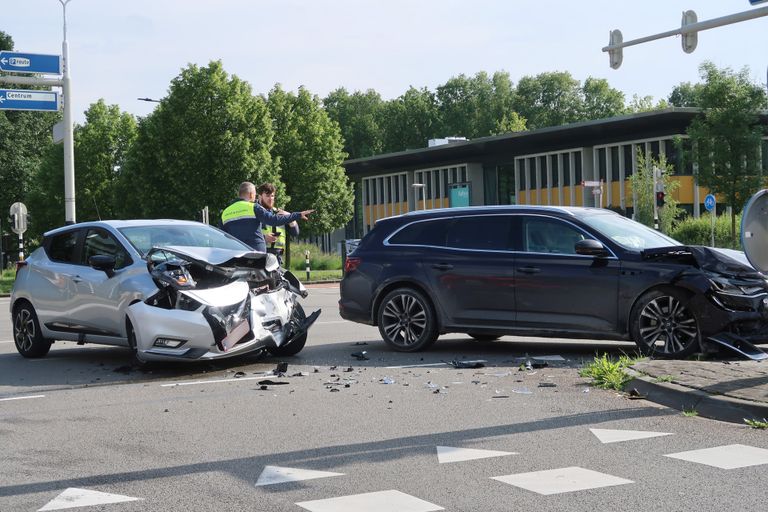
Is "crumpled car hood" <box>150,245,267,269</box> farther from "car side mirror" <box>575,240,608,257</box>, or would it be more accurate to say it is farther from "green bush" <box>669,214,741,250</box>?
"green bush" <box>669,214,741,250</box>

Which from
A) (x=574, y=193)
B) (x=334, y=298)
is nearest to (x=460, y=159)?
(x=574, y=193)

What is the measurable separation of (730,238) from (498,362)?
1421 inches

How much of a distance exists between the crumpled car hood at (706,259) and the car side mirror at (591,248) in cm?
42

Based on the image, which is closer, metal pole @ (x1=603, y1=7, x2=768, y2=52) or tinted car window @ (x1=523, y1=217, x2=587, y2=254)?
tinted car window @ (x1=523, y1=217, x2=587, y2=254)

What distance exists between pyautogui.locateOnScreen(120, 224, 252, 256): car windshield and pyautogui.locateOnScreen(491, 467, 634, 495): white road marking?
6.17m

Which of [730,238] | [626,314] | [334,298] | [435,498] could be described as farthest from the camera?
[730,238]

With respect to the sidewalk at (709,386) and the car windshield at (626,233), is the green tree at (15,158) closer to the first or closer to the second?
the car windshield at (626,233)

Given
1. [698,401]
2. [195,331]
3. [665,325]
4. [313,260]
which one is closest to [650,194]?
[313,260]

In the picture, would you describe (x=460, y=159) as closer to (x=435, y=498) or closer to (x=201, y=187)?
(x=201, y=187)

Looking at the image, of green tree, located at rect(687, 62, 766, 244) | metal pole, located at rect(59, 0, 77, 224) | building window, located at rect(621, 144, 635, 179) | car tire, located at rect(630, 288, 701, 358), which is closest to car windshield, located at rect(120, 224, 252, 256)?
car tire, located at rect(630, 288, 701, 358)

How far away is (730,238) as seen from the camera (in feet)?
145

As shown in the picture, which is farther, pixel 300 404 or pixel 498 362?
pixel 498 362

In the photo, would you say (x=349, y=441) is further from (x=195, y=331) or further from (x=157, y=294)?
(x=157, y=294)

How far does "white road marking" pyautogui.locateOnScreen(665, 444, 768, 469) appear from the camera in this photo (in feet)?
19.3
